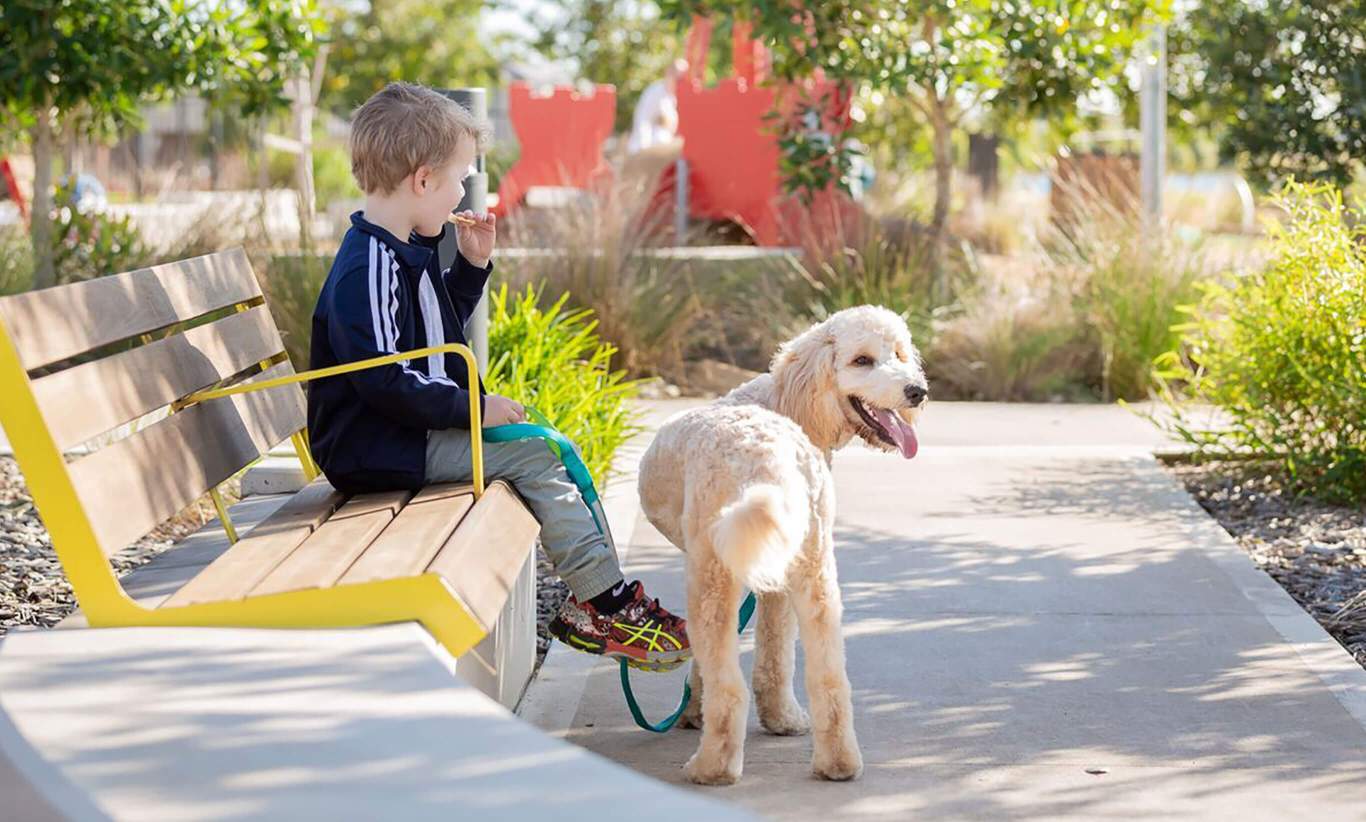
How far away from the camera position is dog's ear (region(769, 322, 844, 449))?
429 centimetres

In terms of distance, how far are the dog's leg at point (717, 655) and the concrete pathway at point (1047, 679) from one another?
0.12 m

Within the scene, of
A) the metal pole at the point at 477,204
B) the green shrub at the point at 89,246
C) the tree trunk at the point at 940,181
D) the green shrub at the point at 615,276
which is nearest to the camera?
the metal pole at the point at 477,204

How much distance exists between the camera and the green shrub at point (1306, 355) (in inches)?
269

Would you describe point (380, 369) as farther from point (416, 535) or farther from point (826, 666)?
point (826, 666)

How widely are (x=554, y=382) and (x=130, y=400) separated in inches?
141

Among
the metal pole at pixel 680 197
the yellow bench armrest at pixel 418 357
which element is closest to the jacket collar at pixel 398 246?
the yellow bench armrest at pixel 418 357

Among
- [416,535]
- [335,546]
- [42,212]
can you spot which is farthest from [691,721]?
[42,212]

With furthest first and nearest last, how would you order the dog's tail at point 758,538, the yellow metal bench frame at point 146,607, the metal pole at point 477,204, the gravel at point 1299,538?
1. the metal pole at point 477,204
2. the gravel at point 1299,538
3. the dog's tail at point 758,538
4. the yellow metal bench frame at point 146,607

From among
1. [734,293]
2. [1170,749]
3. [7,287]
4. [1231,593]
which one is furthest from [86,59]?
[1170,749]

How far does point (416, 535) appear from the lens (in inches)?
140

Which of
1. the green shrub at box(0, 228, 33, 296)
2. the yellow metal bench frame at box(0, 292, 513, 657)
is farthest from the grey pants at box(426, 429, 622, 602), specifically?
the green shrub at box(0, 228, 33, 296)

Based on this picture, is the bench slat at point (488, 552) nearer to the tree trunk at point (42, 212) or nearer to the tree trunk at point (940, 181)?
the tree trunk at point (42, 212)

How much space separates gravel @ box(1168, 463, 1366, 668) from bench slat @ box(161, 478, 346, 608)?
3.04 m

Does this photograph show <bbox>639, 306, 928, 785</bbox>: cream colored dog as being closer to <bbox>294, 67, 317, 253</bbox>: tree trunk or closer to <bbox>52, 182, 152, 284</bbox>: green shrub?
<bbox>294, 67, 317, 253</bbox>: tree trunk
